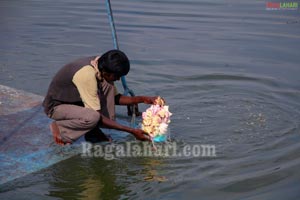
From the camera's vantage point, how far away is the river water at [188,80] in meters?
4.04

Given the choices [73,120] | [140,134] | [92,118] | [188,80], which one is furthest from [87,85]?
[188,80]

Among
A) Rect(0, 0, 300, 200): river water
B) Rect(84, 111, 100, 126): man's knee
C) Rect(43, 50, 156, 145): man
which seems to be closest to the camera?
Rect(0, 0, 300, 200): river water

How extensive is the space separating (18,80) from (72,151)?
2528 mm

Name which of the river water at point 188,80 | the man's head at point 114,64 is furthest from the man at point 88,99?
the river water at point 188,80

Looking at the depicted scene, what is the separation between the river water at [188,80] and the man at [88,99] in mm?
342

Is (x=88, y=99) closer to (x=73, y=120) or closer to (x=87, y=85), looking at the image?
(x=87, y=85)

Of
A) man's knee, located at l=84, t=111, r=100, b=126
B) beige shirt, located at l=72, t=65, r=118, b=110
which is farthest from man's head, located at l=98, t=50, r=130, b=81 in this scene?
man's knee, located at l=84, t=111, r=100, b=126

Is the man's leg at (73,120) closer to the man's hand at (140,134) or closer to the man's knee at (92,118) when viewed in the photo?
the man's knee at (92,118)

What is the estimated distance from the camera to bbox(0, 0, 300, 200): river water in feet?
13.3

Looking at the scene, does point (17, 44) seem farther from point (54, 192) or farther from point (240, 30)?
point (54, 192)

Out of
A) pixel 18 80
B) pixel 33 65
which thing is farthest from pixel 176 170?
pixel 33 65

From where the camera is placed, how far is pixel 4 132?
4.85 metres

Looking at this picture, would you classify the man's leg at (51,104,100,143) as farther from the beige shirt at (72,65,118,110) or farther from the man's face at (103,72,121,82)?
the man's face at (103,72,121,82)

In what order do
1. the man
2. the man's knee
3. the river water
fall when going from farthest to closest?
the man's knee < the man < the river water
